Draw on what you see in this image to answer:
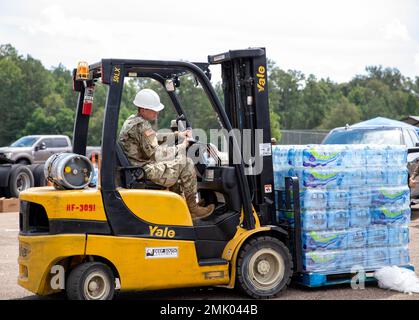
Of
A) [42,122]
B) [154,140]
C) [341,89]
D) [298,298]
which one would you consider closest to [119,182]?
[154,140]

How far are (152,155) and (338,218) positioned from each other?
228 cm

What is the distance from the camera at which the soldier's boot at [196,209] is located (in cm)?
783

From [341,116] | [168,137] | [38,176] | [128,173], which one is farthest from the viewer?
[341,116]

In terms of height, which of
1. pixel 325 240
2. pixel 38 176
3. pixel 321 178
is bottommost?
pixel 325 240

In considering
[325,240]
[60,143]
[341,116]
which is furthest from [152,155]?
[341,116]

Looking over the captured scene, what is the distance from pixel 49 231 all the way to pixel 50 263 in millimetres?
308

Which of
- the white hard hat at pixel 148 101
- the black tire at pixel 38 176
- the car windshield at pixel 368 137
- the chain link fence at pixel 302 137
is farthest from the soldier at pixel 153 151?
the chain link fence at pixel 302 137

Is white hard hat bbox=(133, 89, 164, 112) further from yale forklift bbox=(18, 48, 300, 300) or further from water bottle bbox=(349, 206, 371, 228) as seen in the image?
water bottle bbox=(349, 206, 371, 228)

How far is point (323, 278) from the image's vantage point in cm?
799

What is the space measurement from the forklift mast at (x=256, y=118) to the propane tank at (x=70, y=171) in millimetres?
1803

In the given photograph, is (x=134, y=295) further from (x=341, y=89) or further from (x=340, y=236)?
(x=341, y=89)

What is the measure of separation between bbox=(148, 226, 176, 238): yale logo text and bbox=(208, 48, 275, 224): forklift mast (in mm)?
1148

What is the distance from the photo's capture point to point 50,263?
6.93 m

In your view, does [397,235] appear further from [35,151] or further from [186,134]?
[35,151]
